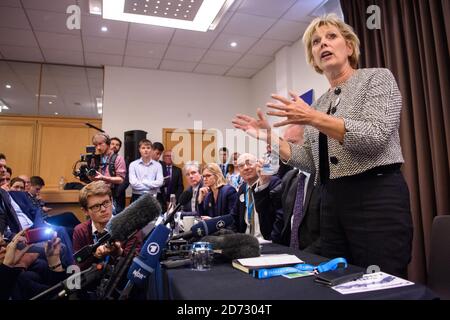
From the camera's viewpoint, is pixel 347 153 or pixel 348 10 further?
pixel 348 10

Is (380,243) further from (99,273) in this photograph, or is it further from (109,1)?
(109,1)

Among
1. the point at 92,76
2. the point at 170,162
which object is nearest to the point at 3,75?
the point at 92,76

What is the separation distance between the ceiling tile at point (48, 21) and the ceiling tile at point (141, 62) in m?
1.04

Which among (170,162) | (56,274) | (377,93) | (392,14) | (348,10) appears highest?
(348,10)

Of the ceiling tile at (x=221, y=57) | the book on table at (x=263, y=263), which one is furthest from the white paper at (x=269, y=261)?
the ceiling tile at (x=221, y=57)

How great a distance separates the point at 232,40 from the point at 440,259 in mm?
3910

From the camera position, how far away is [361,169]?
3.09 ft

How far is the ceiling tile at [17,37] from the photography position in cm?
427

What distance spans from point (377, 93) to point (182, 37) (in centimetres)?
394

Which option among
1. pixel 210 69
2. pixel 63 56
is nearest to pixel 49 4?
pixel 63 56

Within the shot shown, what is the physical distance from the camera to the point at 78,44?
15.2 ft

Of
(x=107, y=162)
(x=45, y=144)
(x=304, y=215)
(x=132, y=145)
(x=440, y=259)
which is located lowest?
(x=440, y=259)

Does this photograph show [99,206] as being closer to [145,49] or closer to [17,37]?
[145,49]

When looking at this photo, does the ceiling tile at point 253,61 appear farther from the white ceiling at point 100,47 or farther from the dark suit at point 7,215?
the dark suit at point 7,215
